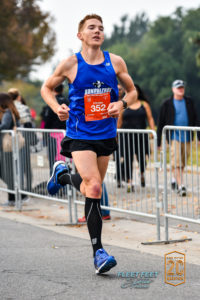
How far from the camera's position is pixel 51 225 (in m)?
7.74

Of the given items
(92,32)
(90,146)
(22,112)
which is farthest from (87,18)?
(22,112)

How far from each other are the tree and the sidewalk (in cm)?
2643

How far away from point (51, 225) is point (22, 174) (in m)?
1.64

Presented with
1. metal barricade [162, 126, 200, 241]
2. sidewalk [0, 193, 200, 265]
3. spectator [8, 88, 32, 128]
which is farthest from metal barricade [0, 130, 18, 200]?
metal barricade [162, 126, 200, 241]

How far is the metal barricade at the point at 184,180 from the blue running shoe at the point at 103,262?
65.2 inches

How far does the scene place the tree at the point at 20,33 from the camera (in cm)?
3441

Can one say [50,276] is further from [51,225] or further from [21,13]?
[21,13]

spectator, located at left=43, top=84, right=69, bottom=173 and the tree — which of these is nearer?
spectator, located at left=43, top=84, right=69, bottom=173

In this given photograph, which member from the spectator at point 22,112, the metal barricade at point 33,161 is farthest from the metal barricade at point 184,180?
the spectator at point 22,112

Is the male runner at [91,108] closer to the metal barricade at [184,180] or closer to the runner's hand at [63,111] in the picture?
the runner's hand at [63,111]

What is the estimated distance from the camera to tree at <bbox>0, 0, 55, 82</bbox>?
113ft

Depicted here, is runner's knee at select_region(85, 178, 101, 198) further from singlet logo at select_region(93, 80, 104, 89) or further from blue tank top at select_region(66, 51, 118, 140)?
singlet logo at select_region(93, 80, 104, 89)

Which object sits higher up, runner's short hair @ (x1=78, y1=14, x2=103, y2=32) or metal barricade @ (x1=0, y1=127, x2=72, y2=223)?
runner's short hair @ (x1=78, y1=14, x2=103, y2=32)

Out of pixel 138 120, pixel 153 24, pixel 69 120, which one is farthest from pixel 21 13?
pixel 153 24
